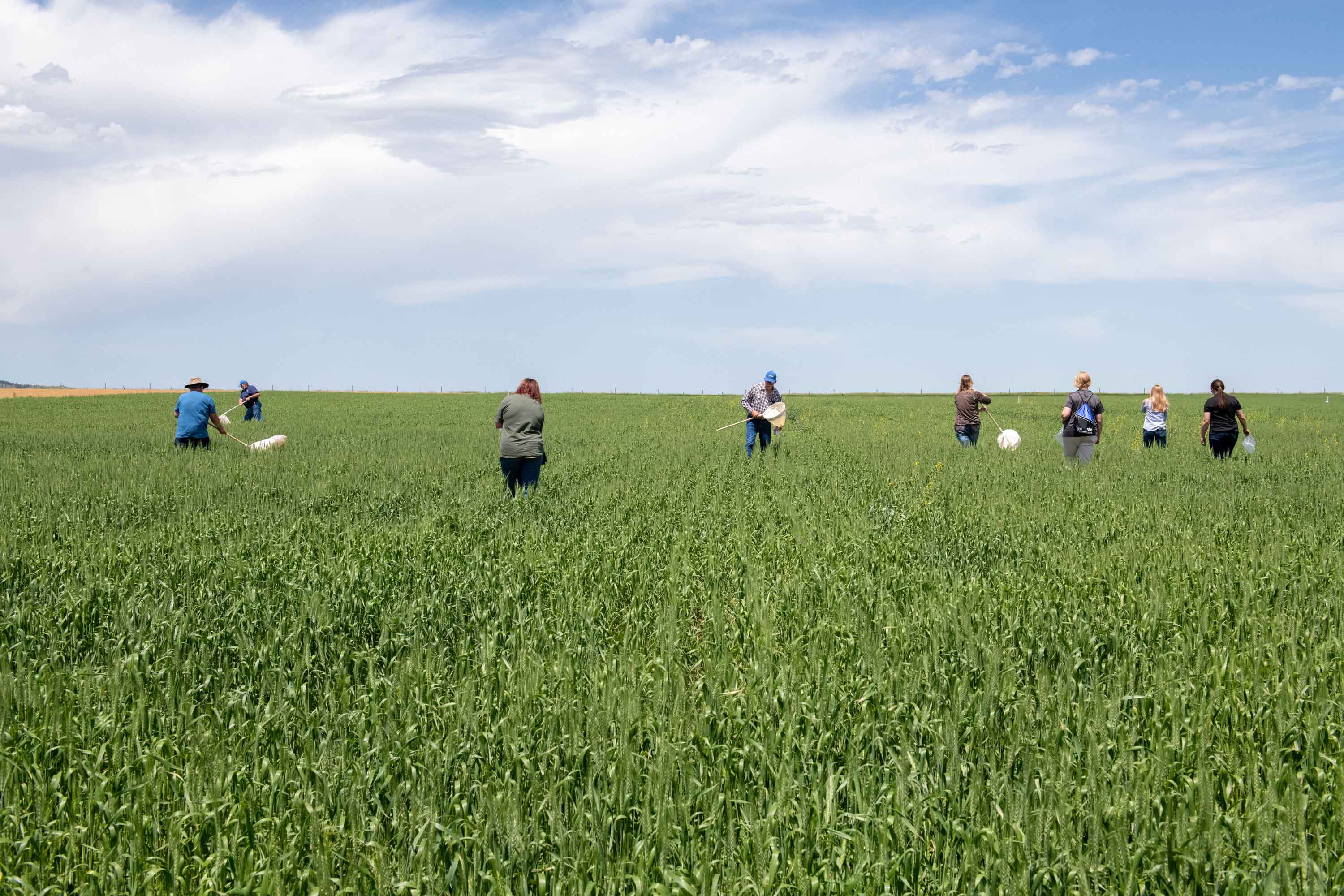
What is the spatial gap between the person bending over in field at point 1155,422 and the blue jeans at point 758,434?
23.7 feet

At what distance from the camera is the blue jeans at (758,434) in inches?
744

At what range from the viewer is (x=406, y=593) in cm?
728

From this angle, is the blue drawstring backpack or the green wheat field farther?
the blue drawstring backpack

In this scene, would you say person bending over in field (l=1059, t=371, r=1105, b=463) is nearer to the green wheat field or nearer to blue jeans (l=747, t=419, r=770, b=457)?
the green wheat field

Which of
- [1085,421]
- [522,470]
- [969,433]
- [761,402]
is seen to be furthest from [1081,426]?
[522,470]

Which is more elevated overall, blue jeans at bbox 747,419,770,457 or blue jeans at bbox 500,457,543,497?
blue jeans at bbox 747,419,770,457

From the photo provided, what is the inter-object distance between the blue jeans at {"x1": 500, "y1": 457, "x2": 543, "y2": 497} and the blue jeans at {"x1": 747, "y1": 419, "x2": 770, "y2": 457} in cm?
707

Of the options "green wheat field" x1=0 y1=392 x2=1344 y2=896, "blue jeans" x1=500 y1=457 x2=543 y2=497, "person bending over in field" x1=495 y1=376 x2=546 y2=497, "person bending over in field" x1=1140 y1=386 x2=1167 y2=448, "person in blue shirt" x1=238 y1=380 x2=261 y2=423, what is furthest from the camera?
"person in blue shirt" x1=238 y1=380 x2=261 y2=423

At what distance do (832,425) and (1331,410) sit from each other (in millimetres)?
31738

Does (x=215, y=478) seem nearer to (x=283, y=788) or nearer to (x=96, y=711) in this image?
(x=96, y=711)

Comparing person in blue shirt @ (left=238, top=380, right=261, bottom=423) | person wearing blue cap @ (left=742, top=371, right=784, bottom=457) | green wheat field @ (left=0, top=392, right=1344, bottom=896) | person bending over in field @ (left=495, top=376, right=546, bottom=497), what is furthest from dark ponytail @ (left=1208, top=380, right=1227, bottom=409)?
person in blue shirt @ (left=238, top=380, right=261, bottom=423)

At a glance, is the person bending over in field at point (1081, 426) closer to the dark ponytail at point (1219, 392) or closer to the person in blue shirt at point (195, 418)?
the dark ponytail at point (1219, 392)

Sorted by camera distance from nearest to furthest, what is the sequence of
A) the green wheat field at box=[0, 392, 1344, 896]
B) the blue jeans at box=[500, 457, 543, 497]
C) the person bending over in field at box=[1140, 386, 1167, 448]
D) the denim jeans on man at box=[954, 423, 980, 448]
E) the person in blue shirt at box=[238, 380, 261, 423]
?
the green wheat field at box=[0, 392, 1344, 896] < the blue jeans at box=[500, 457, 543, 497] < the person bending over in field at box=[1140, 386, 1167, 448] < the denim jeans on man at box=[954, 423, 980, 448] < the person in blue shirt at box=[238, 380, 261, 423]

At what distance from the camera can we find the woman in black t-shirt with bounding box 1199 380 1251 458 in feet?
52.1
